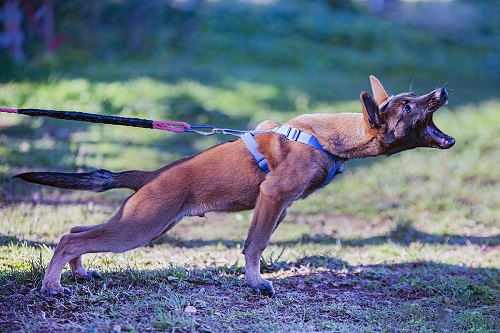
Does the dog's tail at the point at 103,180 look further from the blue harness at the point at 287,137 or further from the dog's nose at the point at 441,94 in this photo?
the dog's nose at the point at 441,94

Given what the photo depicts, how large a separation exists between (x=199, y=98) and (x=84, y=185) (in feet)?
31.3

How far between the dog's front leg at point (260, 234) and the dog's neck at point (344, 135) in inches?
22.8

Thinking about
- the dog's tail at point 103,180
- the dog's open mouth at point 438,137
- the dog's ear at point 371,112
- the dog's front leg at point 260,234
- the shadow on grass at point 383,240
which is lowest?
the shadow on grass at point 383,240

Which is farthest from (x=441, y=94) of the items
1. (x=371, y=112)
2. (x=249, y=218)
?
(x=249, y=218)

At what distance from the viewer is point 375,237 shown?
7832 millimetres

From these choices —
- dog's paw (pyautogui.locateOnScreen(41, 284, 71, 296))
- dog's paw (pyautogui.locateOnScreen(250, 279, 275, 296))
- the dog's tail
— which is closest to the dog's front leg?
dog's paw (pyautogui.locateOnScreen(250, 279, 275, 296))

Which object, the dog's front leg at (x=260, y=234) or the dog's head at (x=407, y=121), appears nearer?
the dog's front leg at (x=260, y=234)

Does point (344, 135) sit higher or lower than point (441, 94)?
lower

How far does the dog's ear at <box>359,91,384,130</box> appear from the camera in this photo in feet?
17.5

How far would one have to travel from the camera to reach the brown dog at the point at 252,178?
5180 millimetres

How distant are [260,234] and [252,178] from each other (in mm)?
420

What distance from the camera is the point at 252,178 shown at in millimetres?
5430

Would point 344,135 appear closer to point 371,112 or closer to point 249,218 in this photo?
point 371,112

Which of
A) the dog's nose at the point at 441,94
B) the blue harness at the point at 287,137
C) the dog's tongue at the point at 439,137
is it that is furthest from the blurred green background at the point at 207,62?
the blue harness at the point at 287,137
